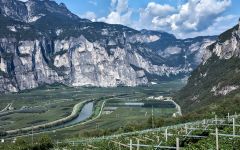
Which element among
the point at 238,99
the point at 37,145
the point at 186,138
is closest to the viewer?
the point at 186,138

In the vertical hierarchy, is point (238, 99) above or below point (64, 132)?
above

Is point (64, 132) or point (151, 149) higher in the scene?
point (151, 149)

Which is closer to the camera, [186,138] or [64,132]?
[186,138]

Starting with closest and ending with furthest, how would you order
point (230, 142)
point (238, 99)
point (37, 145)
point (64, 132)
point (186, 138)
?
point (230, 142), point (186, 138), point (37, 145), point (238, 99), point (64, 132)

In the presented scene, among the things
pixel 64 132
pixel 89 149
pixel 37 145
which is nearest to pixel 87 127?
pixel 64 132

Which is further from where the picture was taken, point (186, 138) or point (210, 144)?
point (186, 138)

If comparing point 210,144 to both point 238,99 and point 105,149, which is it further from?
point 238,99

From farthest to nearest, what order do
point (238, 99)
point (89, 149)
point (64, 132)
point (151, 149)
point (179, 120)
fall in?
point (64, 132), point (238, 99), point (179, 120), point (89, 149), point (151, 149)

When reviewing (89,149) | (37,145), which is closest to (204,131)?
(89,149)

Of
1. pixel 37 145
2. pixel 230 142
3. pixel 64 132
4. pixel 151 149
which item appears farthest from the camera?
pixel 64 132

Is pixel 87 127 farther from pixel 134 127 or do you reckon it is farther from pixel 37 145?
pixel 37 145
